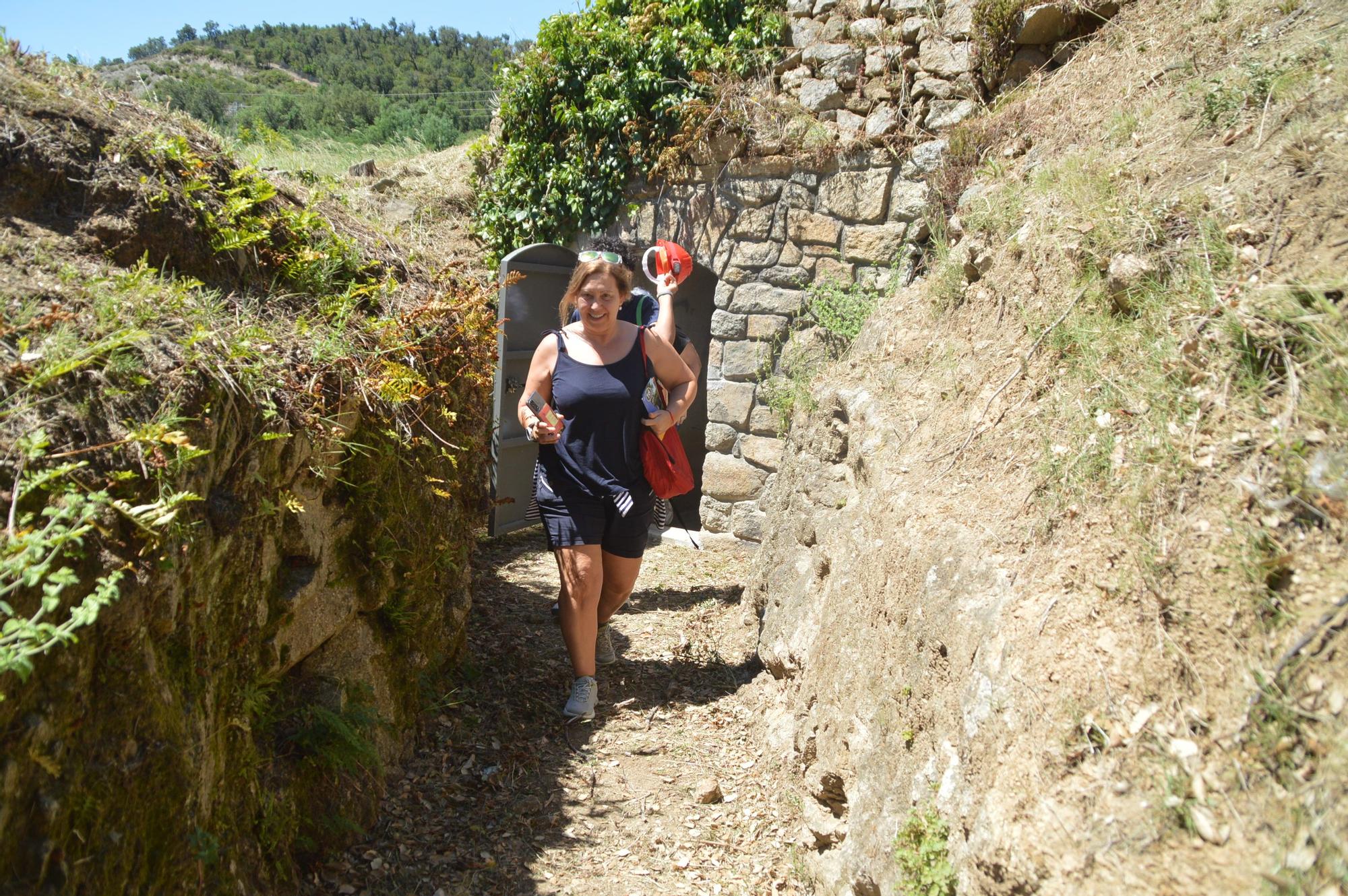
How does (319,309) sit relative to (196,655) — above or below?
above

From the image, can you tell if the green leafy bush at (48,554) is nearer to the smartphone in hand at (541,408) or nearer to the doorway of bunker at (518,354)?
the smartphone in hand at (541,408)

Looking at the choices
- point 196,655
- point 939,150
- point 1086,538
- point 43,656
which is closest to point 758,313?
point 939,150

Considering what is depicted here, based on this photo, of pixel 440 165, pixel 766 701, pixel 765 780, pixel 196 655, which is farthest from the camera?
pixel 440 165

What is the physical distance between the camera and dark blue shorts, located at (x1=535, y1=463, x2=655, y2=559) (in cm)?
368

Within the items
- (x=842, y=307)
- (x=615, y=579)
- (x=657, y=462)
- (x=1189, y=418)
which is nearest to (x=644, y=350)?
(x=657, y=462)

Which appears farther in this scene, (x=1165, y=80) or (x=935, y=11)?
(x=935, y=11)

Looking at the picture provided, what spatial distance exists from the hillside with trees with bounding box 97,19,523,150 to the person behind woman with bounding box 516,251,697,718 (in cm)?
1029

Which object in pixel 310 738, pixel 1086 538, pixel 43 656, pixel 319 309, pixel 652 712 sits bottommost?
pixel 652 712

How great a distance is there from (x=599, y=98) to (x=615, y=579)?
13.4 feet

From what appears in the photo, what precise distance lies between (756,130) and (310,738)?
192 inches

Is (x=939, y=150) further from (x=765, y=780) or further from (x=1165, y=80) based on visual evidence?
(x=765, y=780)

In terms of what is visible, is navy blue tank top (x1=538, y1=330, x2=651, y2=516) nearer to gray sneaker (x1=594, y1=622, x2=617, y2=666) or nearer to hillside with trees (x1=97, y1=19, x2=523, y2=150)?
gray sneaker (x1=594, y1=622, x2=617, y2=666)

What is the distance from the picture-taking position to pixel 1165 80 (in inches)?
156

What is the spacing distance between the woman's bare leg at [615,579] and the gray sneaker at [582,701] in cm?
36
